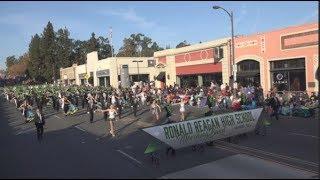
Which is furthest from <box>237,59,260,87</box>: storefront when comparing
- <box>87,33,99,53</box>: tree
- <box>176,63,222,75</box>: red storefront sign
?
<box>87,33,99,53</box>: tree

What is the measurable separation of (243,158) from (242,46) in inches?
942

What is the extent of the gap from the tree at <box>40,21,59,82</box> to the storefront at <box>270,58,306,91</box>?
79094 mm

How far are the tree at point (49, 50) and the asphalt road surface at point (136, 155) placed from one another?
84607 millimetres

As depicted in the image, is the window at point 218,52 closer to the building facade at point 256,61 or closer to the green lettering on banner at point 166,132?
the building facade at point 256,61

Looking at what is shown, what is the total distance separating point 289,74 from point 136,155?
1993 cm

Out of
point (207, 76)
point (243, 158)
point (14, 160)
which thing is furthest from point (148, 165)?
point (207, 76)

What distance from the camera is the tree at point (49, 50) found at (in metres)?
104

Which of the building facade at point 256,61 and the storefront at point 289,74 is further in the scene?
the storefront at point 289,74

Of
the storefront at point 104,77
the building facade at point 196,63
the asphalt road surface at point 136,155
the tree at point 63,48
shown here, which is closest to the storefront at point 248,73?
the building facade at point 196,63

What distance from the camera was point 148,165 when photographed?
1341 cm

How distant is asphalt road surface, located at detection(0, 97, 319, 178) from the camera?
40.7 feet

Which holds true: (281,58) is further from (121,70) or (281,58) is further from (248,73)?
(121,70)

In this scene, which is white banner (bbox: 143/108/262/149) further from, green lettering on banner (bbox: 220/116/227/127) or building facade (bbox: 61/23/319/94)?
building facade (bbox: 61/23/319/94)

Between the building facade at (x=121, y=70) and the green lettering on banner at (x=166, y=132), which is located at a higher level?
the building facade at (x=121, y=70)
